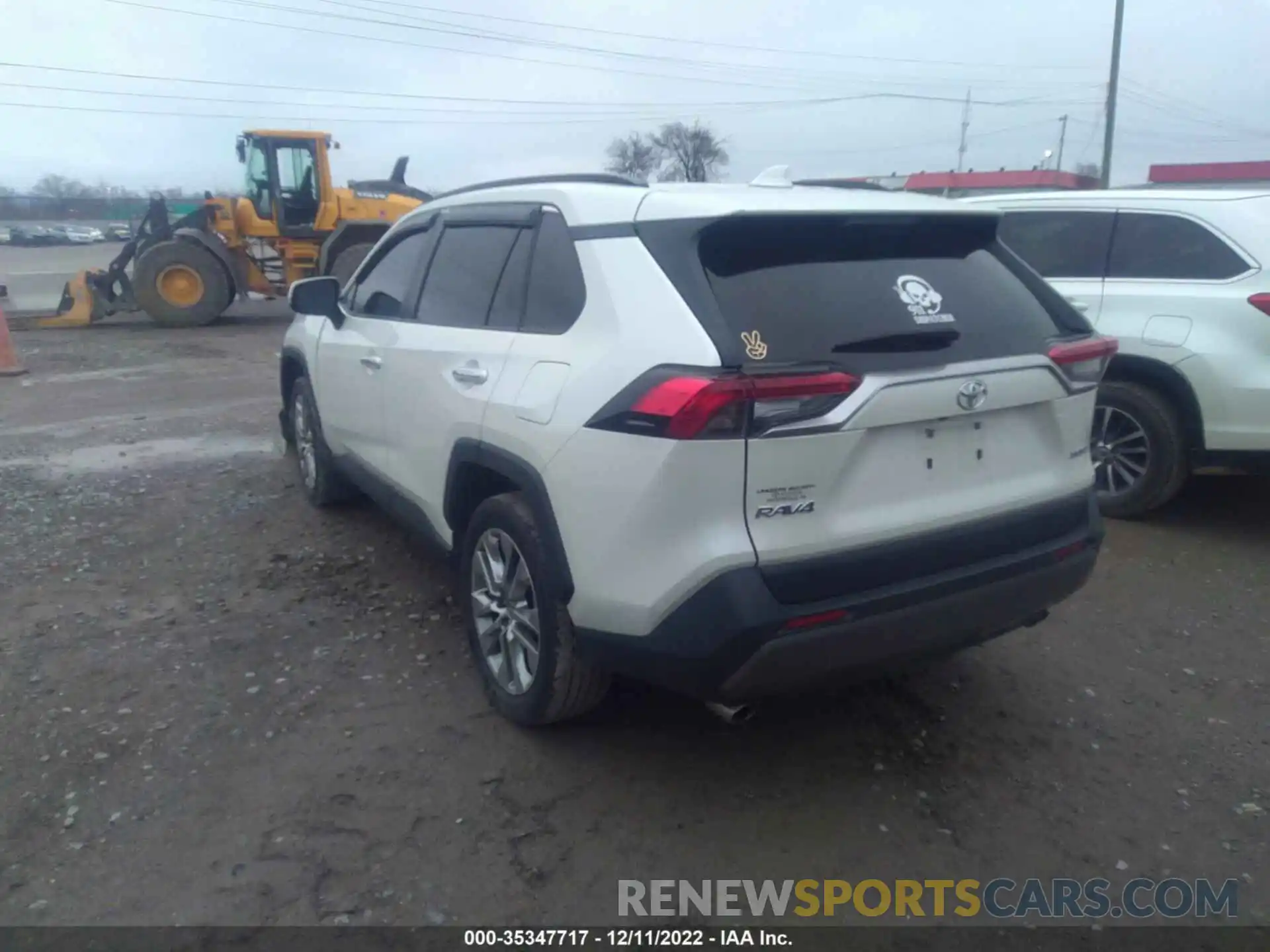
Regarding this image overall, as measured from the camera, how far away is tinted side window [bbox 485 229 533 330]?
11.6ft

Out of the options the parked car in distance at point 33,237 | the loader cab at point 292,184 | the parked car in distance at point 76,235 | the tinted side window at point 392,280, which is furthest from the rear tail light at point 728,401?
the parked car in distance at point 33,237

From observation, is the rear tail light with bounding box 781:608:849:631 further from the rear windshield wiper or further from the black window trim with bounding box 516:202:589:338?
the black window trim with bounding box 516:202:589:338

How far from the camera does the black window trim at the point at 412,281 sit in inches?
172

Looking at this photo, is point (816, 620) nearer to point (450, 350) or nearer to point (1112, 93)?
point (450, 350)

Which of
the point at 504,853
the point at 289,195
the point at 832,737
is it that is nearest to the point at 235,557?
the point at 504,853

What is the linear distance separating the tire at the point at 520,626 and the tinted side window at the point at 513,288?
0.64m

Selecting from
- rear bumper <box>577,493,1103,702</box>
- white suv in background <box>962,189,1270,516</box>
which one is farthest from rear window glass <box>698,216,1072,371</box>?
white suv in background <box>962,189,1270,516</box>

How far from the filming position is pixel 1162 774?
336 cm

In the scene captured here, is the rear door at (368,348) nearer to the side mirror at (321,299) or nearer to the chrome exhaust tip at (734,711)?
the side mirror at (321,299)

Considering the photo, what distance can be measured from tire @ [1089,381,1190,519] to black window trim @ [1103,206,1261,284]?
1.99 ft

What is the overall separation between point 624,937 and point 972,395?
5.89 ft

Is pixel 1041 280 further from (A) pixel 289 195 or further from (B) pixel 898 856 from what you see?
(A) pixel 289 195

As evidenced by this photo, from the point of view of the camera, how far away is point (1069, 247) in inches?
245

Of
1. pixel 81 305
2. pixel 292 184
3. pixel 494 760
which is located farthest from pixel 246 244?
pixel 494 760
